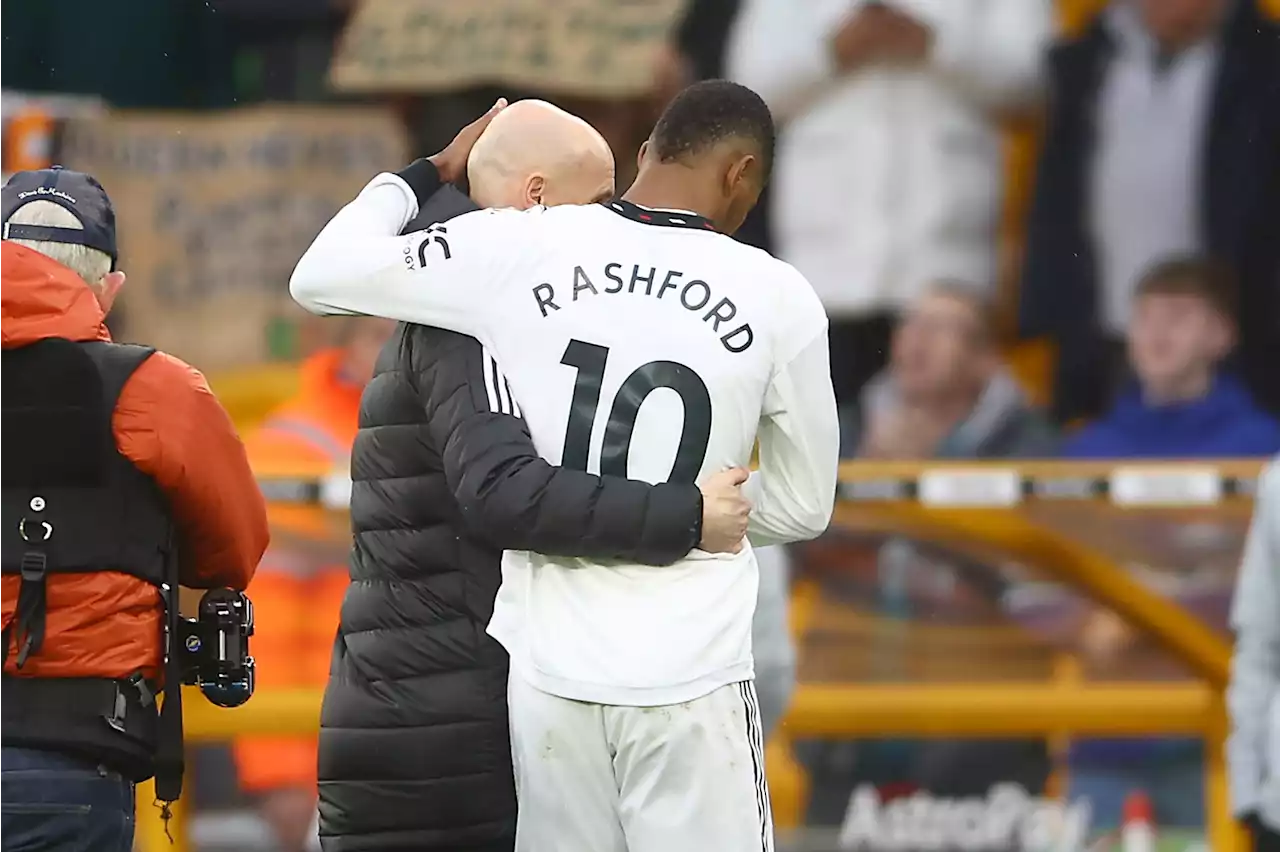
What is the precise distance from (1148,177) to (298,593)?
2901mm

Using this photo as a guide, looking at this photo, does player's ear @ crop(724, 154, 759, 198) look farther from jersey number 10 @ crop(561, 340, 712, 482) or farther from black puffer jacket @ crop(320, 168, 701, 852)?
black puffer jacket @ crop(320, 168, 701, 852)

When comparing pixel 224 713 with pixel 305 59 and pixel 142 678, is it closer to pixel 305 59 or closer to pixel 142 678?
pixel 305 59

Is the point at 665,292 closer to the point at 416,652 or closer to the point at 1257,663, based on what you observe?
the point at 416,652

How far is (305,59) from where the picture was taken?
784 cm

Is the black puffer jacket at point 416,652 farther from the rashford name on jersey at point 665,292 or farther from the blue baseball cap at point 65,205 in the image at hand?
the blue baseball cap at point 65,205

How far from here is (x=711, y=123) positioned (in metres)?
3.83

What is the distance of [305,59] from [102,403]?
4172 mm

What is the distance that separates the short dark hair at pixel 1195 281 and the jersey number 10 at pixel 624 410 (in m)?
3.95

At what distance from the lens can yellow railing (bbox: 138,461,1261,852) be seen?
6816 millimetres

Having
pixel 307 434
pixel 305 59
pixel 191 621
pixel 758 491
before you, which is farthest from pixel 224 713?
pixel 758 491

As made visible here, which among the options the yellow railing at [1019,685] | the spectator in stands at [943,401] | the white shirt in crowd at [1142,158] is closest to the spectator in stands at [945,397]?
the spectator in stands at [943,401]

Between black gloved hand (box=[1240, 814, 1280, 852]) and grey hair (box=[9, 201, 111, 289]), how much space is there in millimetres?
3097

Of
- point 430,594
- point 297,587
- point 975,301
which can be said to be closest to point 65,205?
point 430,594

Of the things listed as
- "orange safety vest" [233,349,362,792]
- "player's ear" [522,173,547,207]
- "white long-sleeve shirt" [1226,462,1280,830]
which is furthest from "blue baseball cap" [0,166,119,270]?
"orange safety vest" [233,349,362,792]
